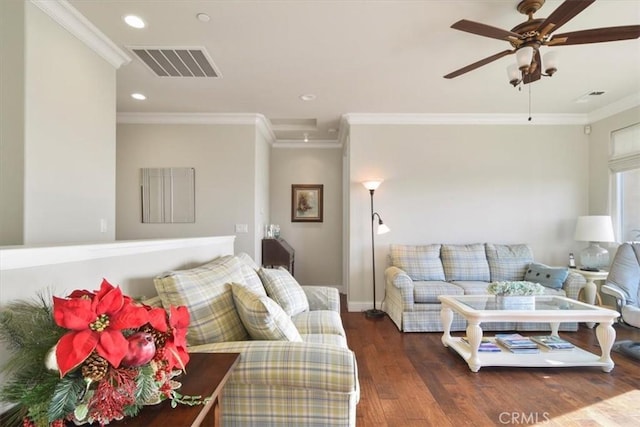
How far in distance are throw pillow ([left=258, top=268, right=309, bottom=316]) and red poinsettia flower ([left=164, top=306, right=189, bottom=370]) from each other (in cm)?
133

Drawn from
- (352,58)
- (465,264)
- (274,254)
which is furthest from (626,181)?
(274,254)

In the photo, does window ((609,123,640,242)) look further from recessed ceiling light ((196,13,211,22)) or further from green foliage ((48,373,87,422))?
green foliage ((48,373,87,422))

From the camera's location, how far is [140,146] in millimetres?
4254

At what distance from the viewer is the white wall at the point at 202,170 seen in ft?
14.0

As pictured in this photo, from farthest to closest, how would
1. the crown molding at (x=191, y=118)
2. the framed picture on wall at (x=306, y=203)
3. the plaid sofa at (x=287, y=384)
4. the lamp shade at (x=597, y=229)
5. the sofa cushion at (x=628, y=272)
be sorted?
the framed picture on wall at (x=306, y=203) → the crown molding at (x=191, y=118) → the lamp shade at (x=597, y=229) → the sofa cushion at (x=628, y=272) → the plaid sofa at (x=287, y=384)

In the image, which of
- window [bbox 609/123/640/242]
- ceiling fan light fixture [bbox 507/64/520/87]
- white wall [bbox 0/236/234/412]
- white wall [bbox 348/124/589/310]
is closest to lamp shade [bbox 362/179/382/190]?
white wall [bbox 348/124/589/310]

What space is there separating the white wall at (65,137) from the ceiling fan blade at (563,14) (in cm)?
308

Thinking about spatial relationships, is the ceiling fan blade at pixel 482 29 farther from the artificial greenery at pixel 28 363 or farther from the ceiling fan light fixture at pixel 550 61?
the artificial greenery at pixel 28 363

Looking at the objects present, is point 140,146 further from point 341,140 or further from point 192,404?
point 192,404

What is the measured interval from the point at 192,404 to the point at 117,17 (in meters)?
2.58

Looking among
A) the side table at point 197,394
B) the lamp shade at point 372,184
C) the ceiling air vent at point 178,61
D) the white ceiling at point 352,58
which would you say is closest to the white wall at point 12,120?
the white ceiling at point 352,58

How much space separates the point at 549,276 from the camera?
3.49 m

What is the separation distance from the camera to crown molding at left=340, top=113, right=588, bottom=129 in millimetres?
4230

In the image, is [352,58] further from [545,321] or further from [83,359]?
[83,359]
